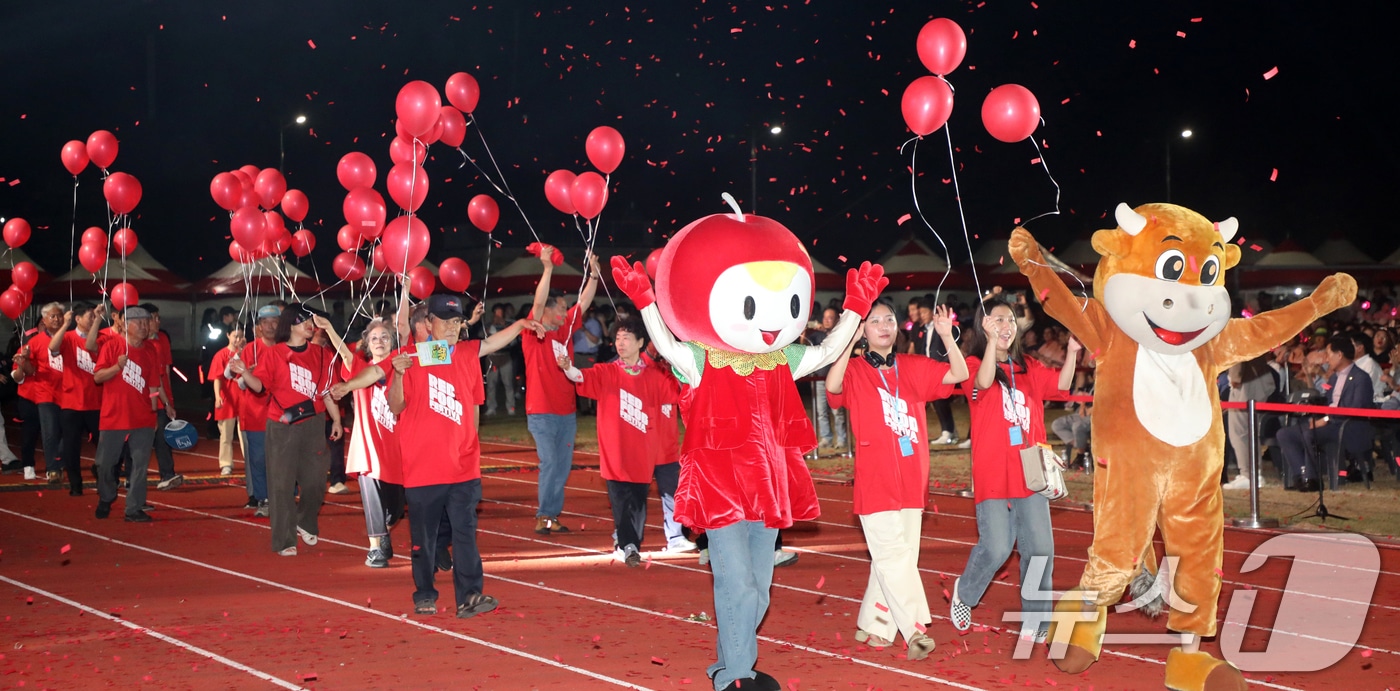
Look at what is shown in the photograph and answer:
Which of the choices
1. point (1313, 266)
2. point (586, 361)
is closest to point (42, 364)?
point (586, 361)

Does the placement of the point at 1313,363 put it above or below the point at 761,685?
above

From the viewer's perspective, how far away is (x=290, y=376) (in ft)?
31.9

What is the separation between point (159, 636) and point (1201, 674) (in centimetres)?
555

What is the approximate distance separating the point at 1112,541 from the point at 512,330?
3609 mm

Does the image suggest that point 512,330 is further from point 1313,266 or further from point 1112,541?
point 1313,266

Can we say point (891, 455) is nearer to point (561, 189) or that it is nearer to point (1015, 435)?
point (1015, 435)

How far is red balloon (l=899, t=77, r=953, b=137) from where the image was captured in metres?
7.47

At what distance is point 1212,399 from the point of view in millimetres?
5965

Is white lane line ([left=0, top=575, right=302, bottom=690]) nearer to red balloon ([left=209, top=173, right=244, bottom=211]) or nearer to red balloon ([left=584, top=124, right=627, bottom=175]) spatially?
red balloon ([left=584, top=124, right=627, bottom=175])

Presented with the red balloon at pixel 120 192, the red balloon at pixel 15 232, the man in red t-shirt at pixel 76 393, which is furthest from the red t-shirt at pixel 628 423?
the red balloon at pixel 15 232

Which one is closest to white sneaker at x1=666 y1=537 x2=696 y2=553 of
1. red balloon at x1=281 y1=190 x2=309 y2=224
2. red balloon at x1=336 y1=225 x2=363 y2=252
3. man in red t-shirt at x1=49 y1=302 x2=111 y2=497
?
red balloon at x1=336 y1=225 x2=363 y2=252

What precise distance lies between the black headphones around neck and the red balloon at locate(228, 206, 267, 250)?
8528 mm

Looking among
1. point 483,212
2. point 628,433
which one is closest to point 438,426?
point 628,433

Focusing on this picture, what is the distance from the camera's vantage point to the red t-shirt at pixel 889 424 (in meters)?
6.21
